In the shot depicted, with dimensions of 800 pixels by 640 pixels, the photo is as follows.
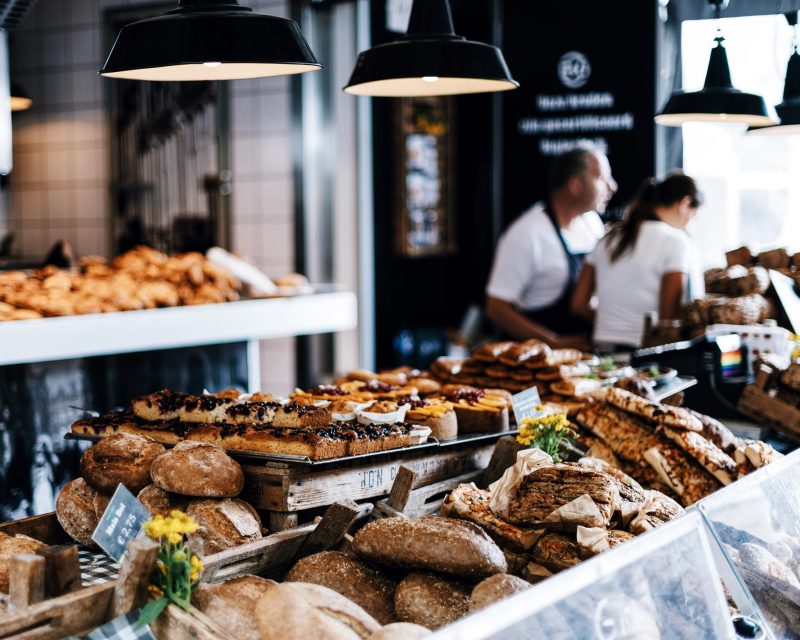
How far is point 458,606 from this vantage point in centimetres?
175

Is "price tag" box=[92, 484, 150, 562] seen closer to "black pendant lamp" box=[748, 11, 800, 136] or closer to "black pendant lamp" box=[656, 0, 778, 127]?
"black pendant lamp" box=[656, 0, 778, 127]

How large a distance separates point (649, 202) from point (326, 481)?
3.57m

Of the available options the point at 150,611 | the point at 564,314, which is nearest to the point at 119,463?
the point at 150,611

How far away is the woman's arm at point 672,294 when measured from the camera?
16.8 feet

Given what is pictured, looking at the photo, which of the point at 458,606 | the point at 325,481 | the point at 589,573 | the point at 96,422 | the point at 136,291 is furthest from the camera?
the point at 136,291

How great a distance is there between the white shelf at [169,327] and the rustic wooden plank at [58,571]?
269 centimetres

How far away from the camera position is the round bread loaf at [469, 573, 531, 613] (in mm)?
1619

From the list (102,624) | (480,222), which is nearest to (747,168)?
(480,222)

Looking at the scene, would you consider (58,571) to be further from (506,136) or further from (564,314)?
(506,136)

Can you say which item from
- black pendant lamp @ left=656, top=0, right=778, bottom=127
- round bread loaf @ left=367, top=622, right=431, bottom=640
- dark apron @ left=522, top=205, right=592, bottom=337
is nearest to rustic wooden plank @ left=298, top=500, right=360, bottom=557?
round bread loaf @ left=367, top=622, right=431, bottom=640

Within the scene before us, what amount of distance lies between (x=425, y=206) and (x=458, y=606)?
6019mm

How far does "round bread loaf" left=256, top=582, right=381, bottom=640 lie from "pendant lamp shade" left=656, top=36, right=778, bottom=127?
288 centimetres

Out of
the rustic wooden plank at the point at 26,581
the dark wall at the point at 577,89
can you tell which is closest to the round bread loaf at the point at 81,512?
the rustic wooden plank at the point at 26,581

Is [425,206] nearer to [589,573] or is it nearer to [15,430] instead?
[15,430]
